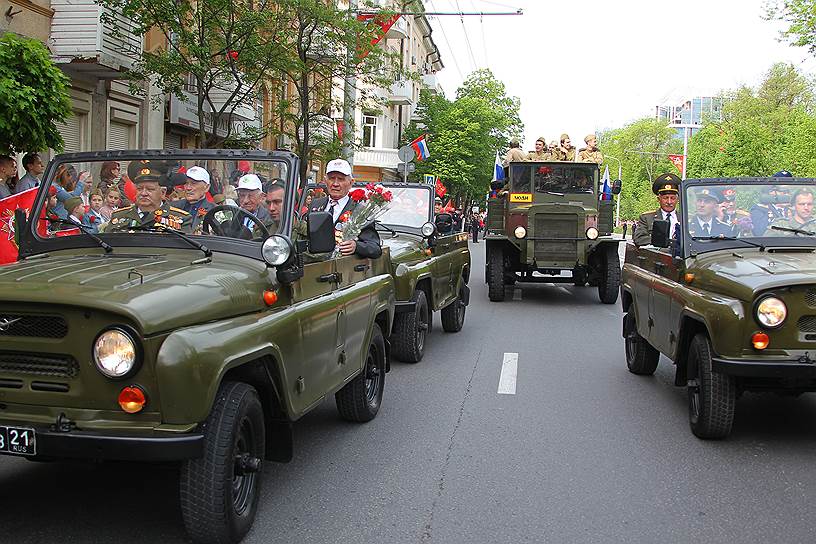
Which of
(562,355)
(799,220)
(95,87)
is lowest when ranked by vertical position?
(562,355)

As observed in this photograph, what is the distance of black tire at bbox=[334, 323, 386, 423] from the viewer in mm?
6348

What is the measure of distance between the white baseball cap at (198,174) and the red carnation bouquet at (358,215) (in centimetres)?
158

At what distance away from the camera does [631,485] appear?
511cm

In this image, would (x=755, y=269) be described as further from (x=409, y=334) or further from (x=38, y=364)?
(x=38, y=364)

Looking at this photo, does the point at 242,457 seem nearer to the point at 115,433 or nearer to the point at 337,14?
the point at 115,433

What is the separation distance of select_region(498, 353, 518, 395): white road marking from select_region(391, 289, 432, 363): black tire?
973mm

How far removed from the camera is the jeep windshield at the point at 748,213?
692 cm

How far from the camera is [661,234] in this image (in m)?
7.26

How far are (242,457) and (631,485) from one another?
7.87ft

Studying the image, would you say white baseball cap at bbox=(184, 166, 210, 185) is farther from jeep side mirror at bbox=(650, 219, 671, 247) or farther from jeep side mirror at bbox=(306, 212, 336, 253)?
jeep side mirror at bbox=(650, 219, 671, 247)

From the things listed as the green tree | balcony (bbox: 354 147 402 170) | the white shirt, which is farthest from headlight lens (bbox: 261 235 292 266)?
balcony (bbox: 354 147 402 170)

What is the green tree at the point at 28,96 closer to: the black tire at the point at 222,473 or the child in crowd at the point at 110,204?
the child in crowd at the point at 110,204

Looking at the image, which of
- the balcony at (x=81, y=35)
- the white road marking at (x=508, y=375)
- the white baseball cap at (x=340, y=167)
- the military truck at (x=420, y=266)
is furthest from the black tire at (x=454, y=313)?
the balcony at (x=81, y=35)

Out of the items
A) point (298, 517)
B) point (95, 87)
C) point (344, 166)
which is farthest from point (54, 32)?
point (298, 517)
